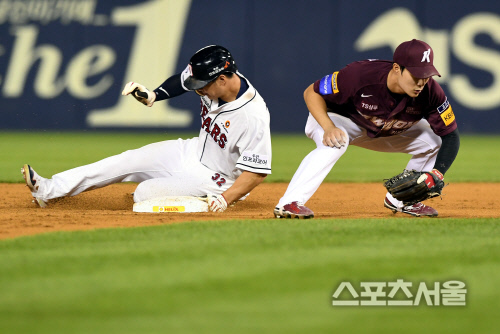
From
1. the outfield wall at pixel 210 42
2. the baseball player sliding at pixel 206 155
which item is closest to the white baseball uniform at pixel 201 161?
the baseball player sliding at pixel 206 155

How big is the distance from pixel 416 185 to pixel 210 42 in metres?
10.6

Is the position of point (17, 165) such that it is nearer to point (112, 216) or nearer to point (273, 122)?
point (112, 216)

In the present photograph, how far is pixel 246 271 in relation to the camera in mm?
3135

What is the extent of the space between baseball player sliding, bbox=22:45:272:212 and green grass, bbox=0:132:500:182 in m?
2.63

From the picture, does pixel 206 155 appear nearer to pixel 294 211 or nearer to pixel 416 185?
pixel 294 211

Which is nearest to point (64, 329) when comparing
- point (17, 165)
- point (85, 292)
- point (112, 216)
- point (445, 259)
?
point (85, 292)

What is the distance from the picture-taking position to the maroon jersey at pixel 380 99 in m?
4.85

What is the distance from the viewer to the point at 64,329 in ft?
7.86

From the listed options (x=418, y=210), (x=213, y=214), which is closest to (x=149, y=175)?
(x=213, y=214)

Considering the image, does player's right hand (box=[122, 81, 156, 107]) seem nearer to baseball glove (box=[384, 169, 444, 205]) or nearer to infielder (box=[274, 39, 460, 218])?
infielder (box=[274, 39, 460, 218])

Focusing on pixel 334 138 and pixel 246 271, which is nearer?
pixel 246 271

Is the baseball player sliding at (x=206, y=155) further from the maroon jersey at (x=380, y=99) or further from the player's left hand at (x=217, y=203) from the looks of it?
the maroon jersey at (x=380, y=99)

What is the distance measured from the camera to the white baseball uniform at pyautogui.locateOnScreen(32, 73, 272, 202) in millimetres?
5355

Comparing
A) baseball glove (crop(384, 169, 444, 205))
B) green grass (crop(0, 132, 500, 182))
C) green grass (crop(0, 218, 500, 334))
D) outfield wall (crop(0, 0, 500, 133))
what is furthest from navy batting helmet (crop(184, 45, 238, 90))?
outfield wall (crop(0, 0, 500, 133))
